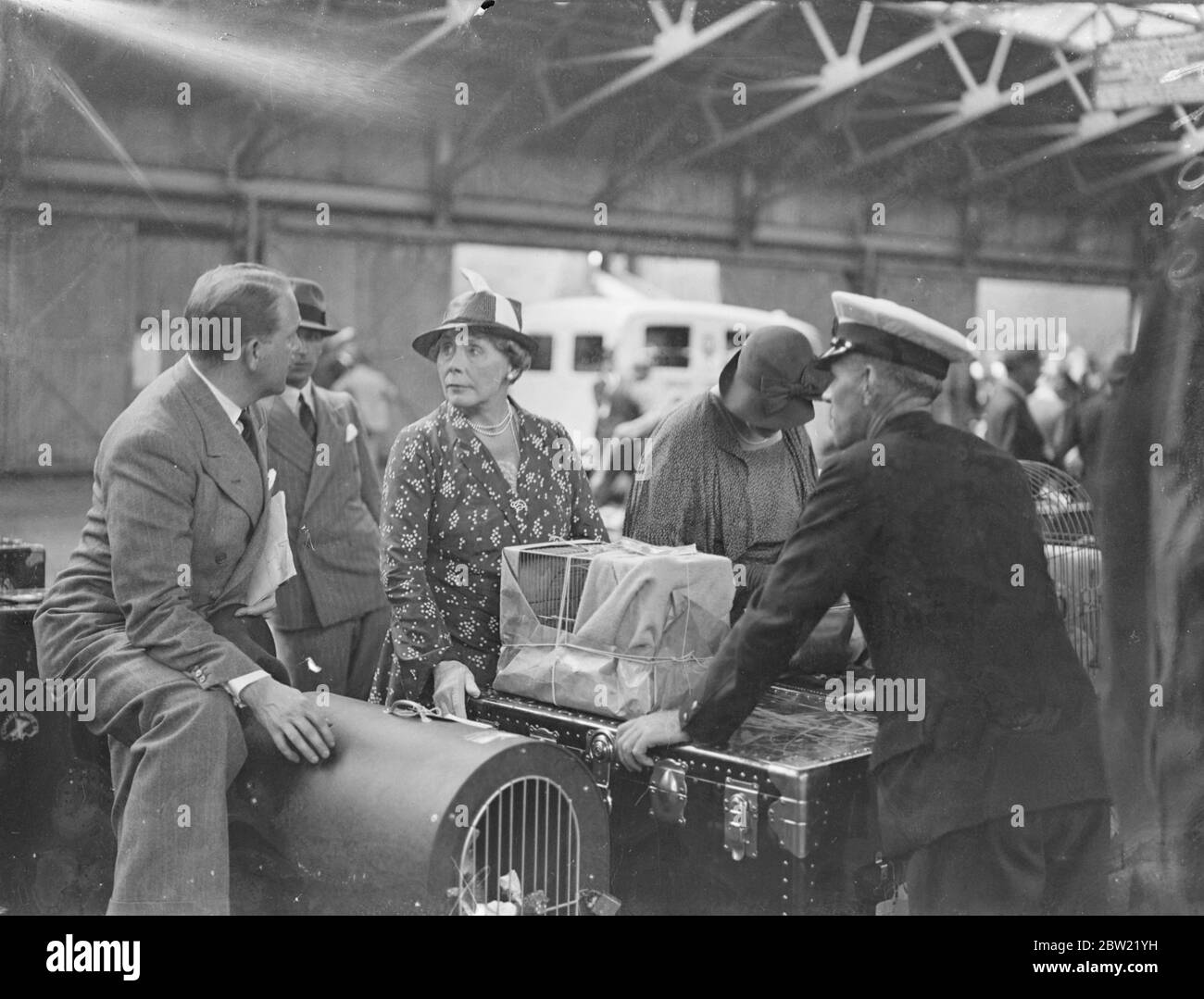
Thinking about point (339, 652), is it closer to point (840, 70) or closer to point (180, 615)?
point (180, 615)

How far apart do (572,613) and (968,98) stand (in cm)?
185

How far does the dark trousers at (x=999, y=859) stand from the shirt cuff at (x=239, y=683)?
167cm

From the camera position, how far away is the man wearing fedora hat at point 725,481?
362 cm

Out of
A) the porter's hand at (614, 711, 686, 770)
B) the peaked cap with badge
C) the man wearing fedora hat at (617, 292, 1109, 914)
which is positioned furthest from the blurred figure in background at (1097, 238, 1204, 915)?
the porter's hand at (614, 711, 686, 770)

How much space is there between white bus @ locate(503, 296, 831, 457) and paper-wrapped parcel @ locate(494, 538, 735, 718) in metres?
0.71

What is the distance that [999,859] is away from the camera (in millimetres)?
2809

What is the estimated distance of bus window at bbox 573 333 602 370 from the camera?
14.3ft

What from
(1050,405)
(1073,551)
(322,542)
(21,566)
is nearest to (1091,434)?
(1050,405)

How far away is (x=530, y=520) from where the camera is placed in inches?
141

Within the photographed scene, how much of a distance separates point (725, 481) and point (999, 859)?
4.42 ft

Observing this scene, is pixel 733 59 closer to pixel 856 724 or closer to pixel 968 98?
pixel 968 98

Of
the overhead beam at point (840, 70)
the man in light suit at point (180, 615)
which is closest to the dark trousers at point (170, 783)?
the man in light suit at point (180, 615)
